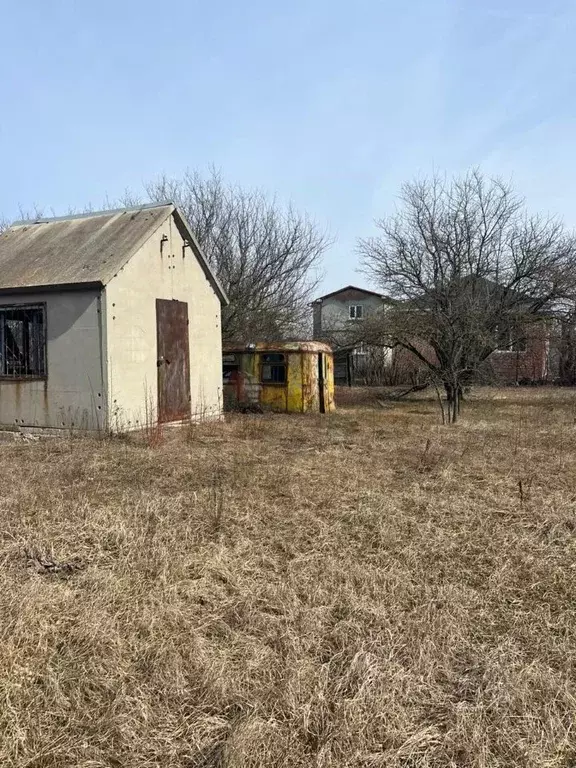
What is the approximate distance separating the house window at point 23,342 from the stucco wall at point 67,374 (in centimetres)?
15

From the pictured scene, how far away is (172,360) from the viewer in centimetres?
1140

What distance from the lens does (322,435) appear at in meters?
10.6

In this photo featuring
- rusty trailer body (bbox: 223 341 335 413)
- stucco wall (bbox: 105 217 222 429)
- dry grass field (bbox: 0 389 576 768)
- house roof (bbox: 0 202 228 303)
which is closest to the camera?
dry grass field (bbox: 0 389 576 768)

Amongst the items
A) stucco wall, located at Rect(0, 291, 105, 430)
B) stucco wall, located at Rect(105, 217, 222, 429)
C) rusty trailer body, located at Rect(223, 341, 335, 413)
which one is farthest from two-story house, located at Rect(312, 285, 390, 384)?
stucco wall, located at Rect(0, 291, 105, 430)

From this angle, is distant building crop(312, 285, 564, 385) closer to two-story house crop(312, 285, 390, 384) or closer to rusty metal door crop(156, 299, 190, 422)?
two-story house crop(312, 285, 390, 384)

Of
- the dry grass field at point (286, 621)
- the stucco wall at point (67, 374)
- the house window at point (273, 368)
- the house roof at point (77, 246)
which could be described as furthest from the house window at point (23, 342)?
the house window at point (273, 368)

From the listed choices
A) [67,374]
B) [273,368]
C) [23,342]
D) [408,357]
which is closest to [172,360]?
[67,374]

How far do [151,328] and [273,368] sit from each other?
4.55 m

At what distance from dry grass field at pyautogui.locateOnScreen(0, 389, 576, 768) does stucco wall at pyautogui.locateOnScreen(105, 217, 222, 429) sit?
3.30 meters

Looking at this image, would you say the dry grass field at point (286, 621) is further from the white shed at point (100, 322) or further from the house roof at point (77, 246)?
Result: the house roof at point (77, 246)

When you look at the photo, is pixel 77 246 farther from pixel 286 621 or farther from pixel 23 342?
pixel 286 621

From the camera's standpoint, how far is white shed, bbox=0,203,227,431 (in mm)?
9688

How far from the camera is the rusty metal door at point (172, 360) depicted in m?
11.0

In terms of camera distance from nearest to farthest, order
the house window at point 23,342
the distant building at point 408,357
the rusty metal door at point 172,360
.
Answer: the house window at point 23,342, the rusty metal door at point 172,360, the distant building at point 408,357
